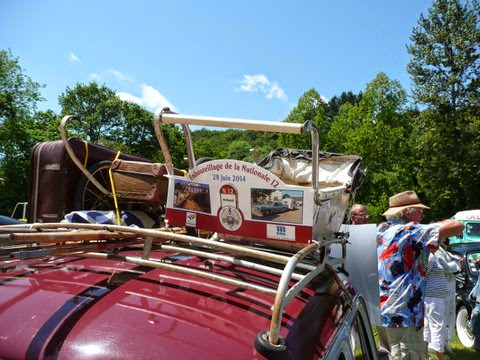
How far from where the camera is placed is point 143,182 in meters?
4.02

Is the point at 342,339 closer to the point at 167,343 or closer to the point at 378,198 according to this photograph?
the point at 167,343

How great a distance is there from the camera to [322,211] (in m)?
2.67

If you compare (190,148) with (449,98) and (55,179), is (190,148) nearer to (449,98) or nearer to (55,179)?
(55,179)

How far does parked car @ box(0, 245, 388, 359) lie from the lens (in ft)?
4.56

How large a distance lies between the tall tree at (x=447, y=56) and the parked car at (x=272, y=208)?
33203 millimetres

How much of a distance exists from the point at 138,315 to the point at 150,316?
0.14 ft

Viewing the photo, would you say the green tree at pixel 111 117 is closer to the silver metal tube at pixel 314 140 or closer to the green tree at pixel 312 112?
the green tree at pixel 312 112

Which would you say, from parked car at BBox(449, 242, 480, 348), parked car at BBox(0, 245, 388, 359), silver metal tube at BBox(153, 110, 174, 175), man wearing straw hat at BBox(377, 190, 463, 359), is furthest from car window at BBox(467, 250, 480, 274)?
silver metal tube at BBox(153, 110, 174, 175)

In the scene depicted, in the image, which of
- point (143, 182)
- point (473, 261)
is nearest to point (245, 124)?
point (143, 182)

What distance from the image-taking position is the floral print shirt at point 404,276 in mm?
4020

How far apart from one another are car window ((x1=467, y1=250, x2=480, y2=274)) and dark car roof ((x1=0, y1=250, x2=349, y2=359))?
773cm

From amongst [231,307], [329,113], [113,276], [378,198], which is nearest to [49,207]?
[113,276]

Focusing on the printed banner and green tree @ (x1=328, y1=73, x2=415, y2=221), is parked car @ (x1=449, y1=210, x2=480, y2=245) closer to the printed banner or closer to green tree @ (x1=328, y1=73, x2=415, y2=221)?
green tree @ (x1=328, y1=73, x2=415, y2=221)

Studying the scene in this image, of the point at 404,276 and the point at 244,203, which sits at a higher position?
the point at 244,203
